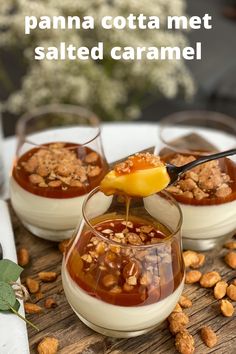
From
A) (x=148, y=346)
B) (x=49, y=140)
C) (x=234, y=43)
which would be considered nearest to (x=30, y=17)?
(x=49, y=140)

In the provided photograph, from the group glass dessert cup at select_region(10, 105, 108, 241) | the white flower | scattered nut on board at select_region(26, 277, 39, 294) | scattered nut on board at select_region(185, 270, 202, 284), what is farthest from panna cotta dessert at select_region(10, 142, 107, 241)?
the white flower

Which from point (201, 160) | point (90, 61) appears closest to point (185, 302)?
point (201, 160)

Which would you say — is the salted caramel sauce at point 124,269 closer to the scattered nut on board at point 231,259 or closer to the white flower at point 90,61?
the scattered nut on board at point 231,259

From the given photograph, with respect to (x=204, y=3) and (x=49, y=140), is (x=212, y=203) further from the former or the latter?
(x=204, y=3)

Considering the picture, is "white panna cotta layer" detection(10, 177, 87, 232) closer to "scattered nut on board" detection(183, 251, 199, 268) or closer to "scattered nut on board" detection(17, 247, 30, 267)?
"scattered nut on board" detection(17, 247, 30, 267)

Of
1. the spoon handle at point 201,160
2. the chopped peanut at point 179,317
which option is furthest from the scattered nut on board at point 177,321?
the spoon handle at point 201,160

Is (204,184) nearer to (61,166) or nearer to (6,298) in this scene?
(61,166)

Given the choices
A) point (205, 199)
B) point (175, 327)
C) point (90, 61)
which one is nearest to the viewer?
point (175, 327)
